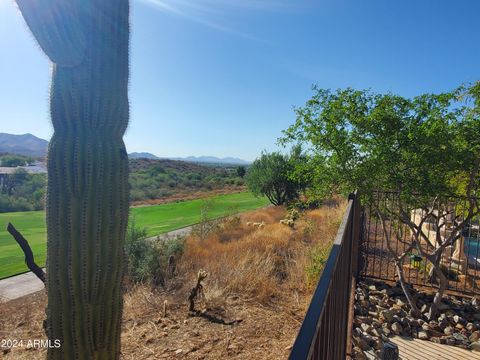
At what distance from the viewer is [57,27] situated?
2277 millimetres

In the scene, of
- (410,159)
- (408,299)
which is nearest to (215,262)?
(408,299)

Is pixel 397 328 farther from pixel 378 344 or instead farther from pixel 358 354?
pixel 358 354

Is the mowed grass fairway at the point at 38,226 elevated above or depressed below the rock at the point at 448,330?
below

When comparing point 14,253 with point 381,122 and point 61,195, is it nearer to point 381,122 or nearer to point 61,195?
point 61,195

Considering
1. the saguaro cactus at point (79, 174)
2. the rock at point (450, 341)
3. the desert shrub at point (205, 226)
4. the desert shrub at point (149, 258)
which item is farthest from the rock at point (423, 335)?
the desert shrub at point (205, 226)

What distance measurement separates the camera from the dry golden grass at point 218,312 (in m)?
3.88

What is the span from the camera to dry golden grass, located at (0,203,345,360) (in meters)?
3.88

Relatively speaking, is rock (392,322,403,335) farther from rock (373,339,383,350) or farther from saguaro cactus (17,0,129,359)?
saguaro cactus (17,0,129,359)

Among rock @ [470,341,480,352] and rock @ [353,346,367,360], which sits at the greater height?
Result: rock @ [470,341,480,352]

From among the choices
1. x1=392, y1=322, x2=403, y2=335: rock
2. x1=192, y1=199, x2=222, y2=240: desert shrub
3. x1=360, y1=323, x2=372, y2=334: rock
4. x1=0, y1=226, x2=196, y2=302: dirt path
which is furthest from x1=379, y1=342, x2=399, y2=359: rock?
x1=192, y1=199, x2=222, y2=240: desert shrub

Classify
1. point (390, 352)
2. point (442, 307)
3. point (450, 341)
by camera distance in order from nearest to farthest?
1. point (390, 352)
2. point (450, 341)
3. point (442, 307)

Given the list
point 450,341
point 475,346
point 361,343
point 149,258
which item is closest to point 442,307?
point 450,341

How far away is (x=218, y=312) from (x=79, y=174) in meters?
3.33

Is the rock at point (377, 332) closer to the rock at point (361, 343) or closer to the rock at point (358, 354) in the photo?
the rock at point (361, 343)
